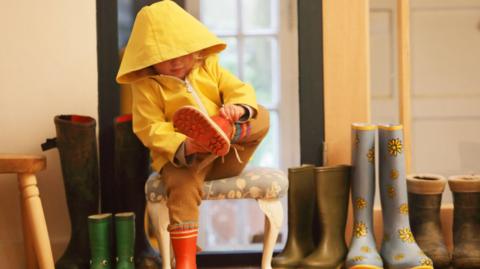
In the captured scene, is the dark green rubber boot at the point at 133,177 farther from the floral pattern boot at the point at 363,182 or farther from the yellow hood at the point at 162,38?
the floral pattern boot at the point at 363,182

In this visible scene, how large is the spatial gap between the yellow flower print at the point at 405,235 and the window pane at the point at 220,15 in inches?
57.0

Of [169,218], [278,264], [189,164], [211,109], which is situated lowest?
[278,264]

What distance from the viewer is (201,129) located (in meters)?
1.31

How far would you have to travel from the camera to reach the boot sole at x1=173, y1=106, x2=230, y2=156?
129 cm

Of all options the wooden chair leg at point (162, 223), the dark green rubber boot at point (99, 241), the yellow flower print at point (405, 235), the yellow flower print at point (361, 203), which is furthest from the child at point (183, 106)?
the yellow flower print at point (405, 235)

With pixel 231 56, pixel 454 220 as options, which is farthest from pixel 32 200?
pixel 231 56

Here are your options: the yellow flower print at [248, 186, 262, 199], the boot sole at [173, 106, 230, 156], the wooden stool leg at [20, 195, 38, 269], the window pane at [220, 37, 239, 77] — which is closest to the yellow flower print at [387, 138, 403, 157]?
the yellow flower print at [248, 186, 262, 199]

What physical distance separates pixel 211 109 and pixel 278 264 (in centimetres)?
44

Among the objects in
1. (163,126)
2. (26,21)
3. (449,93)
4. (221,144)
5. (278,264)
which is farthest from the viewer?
(449,93)

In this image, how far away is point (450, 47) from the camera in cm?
232

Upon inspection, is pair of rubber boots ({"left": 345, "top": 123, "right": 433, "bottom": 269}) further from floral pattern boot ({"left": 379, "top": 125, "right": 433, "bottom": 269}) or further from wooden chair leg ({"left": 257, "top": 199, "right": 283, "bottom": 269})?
wooden chair leg ({"left": 257, "top": 199, "right": 283, "bottom": 269})

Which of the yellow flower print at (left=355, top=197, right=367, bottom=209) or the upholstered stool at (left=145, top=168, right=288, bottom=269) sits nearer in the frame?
the upholstered stool at (left=145, top=168, right=288, bottom=269)

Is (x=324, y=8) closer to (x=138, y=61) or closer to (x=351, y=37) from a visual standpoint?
(x=351, y=37)

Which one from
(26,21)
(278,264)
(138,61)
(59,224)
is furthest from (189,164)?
(26,21)
